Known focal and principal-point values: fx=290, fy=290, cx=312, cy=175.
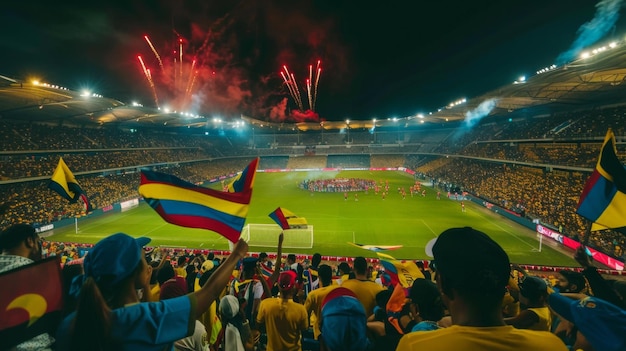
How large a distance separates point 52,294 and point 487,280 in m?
3.32

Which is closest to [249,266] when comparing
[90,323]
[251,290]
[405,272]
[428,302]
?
[251,290]

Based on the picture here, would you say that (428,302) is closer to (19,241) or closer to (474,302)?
(474,302)

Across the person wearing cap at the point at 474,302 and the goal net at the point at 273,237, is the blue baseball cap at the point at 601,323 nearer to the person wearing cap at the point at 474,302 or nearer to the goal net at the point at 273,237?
the person wearing cap at the point at 474,302

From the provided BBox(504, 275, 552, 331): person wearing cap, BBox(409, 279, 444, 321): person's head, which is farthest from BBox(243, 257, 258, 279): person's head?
BBox(504, 275, 552, 331): person wearing cap

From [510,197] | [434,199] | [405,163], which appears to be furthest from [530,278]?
[405,163]

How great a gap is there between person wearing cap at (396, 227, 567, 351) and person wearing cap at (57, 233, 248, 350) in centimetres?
155

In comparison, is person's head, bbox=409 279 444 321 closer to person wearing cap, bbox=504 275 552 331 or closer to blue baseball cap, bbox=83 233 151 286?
person wearing cap, bbox=504 275 552 331

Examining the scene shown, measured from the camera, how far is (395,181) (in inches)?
2258

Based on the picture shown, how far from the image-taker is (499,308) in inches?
69.4

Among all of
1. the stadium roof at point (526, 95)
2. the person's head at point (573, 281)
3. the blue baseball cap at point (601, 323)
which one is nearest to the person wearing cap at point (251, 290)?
the blue baseball cap at point (601, 323)

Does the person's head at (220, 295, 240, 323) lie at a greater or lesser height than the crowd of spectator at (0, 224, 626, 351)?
lesser

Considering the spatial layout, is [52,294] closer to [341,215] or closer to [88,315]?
[88,315]

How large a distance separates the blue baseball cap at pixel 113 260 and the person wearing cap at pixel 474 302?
2.06 meters

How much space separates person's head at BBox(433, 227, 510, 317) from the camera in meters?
1.74
